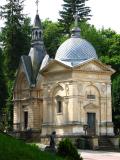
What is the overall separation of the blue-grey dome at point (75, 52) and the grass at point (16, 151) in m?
30.0

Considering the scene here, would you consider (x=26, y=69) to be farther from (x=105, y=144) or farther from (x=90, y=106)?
(x=105, y=144)

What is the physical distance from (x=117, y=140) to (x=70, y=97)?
5.12 metres

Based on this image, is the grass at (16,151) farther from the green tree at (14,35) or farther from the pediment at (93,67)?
the green tree at (14,35)

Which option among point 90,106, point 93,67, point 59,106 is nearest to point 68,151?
point 90,106

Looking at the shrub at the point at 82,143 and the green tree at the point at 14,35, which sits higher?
the green tree at the point at 14,35

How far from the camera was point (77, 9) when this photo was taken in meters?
74.1

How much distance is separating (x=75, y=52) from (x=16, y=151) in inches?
1255

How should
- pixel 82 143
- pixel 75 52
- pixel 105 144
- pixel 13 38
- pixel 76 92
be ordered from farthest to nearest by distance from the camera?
1. pixel 13 38
2. pixel 75 52
3. pixel 76 92
4. pixel 105 144
5. pixel 82 143

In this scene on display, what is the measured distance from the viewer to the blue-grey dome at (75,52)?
44031 millimetres

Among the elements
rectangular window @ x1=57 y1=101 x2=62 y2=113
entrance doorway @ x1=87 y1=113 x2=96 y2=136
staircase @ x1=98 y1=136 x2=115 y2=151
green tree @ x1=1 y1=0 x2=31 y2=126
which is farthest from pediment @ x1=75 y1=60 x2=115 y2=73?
green tree @ x1=1 y1=0 x2=31 y2=126

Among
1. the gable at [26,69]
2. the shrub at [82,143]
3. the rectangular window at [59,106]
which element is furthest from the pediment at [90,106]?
the gable at [26,69]

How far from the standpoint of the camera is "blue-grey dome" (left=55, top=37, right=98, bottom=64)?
144ft

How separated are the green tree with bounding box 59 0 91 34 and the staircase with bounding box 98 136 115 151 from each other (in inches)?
1310

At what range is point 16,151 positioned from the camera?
42.1 ft
